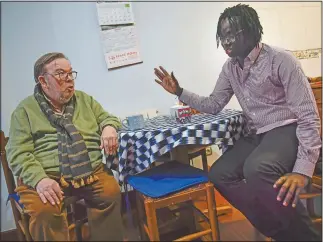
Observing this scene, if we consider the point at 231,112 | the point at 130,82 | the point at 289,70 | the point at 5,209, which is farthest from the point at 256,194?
the point at 5,209

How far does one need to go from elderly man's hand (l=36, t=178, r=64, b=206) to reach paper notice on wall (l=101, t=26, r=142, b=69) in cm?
39

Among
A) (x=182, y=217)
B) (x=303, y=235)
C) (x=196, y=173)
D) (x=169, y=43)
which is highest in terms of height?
(x=169, y=43)

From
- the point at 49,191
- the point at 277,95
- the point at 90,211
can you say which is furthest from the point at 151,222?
the point at 277,95

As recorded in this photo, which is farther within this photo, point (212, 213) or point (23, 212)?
point (212, 213)

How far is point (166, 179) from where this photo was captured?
2.99 feet

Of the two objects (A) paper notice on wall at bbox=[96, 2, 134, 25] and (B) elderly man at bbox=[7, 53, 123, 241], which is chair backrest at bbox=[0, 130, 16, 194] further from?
(A) paper notice on wall at bbox=[96, 2, 134, 25]

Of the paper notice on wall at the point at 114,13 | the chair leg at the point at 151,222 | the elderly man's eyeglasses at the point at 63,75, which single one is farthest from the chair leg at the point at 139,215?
the paper notice on wall at the point at 114,13

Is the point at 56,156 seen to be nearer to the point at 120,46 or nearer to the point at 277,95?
the point at 120,46

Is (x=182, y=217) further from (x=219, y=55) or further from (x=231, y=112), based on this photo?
(x=219, y=55)

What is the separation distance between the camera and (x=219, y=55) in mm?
876

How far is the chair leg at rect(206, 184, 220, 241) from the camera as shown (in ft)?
2.92

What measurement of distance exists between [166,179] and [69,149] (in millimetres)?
330

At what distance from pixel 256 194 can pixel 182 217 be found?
10.2 inches

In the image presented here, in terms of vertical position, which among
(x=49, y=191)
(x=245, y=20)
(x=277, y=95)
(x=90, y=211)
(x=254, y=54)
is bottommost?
(x=90, y=211)
